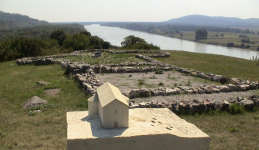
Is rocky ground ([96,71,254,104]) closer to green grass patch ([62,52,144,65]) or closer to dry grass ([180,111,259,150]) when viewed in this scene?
dry grass ([180,111,259,150])

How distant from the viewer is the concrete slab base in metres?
2.86

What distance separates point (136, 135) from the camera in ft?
9.69

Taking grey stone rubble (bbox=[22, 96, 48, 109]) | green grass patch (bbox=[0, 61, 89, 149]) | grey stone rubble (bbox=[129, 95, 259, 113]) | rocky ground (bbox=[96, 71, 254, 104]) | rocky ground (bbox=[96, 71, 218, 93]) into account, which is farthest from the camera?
rocky ground (bbox=[96, 71, 218, 93])

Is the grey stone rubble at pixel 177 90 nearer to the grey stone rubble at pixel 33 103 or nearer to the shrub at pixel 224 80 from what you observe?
the shrub at pixel 224 80

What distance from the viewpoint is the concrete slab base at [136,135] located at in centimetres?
286

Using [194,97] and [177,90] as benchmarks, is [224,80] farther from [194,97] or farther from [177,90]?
[177,90]

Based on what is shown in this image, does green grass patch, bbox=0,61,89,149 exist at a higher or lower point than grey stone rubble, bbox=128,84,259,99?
lower

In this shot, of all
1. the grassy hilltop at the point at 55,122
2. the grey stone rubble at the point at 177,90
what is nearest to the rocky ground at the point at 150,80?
the grey stone rubble at the point at 177,90

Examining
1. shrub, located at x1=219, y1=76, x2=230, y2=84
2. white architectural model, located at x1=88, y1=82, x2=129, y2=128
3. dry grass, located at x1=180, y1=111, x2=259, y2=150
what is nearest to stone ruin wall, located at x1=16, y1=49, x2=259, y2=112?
shrub, located at x1=219, y1=76, x2=230, y2=84

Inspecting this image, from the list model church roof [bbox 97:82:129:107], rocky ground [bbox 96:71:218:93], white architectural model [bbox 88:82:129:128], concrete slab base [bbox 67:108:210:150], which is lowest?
rocky ground [bbox 96:71:218:93]

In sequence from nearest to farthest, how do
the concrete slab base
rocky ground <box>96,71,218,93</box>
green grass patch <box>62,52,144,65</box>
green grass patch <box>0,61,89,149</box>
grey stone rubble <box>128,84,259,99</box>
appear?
the concrete slab base < green grass patch <box>0,61,89,149</box> < grey stone rubble <box>128,84,259,99</box> < rocky ground <box>96,71,218,93</box> < green grass patch <box>62,52,144,65</box>

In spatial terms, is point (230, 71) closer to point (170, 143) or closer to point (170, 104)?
point (170, 104)

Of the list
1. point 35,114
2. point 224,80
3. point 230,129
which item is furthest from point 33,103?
point 224,80

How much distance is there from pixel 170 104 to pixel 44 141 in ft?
13.9
